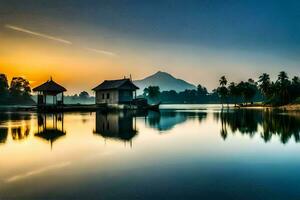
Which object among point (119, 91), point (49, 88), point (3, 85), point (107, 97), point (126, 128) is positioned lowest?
point (126, 128)

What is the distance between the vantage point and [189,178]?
927 centimetres

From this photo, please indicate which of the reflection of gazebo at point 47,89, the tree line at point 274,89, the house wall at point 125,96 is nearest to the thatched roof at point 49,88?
the reflection of gazebo at point 47,89

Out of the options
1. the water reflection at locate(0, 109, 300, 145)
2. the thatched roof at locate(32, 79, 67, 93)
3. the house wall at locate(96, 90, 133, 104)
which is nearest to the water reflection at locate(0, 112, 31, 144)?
the water reflection at locate(0, 109, 300, 145)

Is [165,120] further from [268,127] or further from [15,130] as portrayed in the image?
[15,130]

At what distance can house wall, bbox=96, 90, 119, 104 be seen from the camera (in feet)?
199

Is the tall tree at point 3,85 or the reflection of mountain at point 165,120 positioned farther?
the tall tree at point 3,85

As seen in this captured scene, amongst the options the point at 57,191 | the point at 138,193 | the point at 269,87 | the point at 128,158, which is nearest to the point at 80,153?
the point at 128,158

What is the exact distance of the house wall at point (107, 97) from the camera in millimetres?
60547

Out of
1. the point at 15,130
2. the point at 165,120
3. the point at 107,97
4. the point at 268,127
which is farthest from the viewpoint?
the point at 107,97

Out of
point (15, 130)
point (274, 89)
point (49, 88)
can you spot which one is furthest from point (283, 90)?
point (15, 130)

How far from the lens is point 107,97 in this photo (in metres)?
63.7

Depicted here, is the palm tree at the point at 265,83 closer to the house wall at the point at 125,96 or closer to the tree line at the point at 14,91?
the house wall at the point at 125,96

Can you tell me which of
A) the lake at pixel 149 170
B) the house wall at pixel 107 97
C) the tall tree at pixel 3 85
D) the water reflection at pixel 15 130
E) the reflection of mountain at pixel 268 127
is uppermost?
the tall tree at pixel 3 85

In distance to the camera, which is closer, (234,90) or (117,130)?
(117,130)
